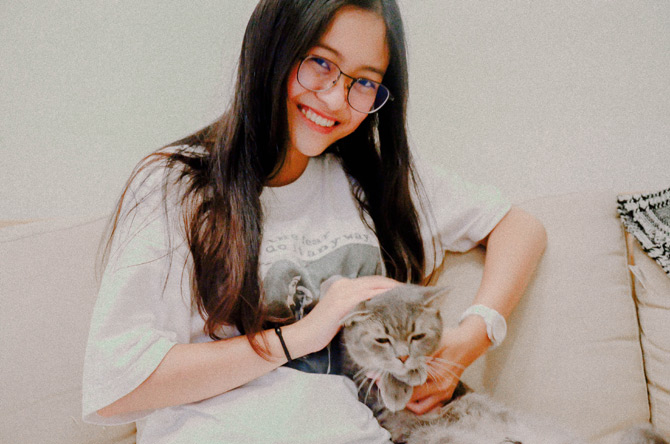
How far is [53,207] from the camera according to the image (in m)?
1.55

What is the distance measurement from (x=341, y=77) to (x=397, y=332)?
0.54 meters

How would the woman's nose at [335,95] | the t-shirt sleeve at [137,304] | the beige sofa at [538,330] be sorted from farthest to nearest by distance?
the beige sofa at [538,330] → the woman's nose at [335,95] → the t-shirt sleeve at [137,304]

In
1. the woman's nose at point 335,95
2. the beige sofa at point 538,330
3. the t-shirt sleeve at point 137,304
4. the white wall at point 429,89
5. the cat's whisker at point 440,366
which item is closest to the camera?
the t-shirt sleeve at point 137,304

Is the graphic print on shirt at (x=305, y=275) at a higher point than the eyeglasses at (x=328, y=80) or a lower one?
lower

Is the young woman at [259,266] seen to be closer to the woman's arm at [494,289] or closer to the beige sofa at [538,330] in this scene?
the woman's arm at [494,289]

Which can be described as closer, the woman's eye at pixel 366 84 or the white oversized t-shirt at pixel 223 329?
the white oversized t-shirt at pixel 223 329

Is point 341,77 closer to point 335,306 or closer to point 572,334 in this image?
point 335,306

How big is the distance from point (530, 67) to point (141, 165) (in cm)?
135

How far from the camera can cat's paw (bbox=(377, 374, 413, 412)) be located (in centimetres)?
94

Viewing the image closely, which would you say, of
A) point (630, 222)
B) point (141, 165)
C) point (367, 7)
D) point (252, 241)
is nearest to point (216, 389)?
point (252, 241)

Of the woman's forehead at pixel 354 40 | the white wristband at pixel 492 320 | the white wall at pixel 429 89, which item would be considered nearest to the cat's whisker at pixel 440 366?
the white wristband at pixel 492 320

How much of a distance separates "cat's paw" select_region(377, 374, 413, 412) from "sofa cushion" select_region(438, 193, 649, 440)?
34 cm

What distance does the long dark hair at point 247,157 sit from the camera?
84 centimetres

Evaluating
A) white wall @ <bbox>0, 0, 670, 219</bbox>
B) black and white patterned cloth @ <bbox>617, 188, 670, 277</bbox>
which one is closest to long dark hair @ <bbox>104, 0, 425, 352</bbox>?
white wall @ <bbox>0, 0, 670, 219</bbox>
